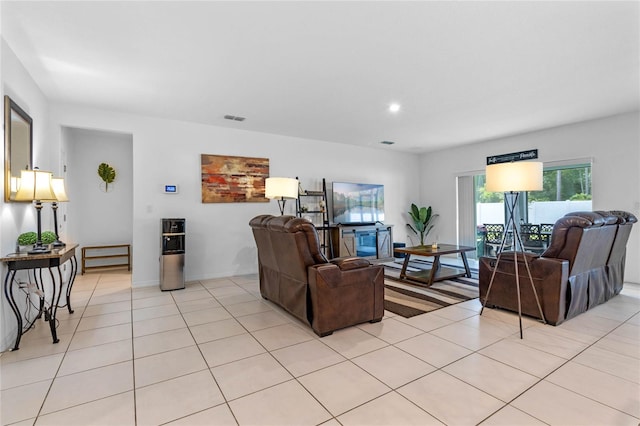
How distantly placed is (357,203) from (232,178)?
2.69 meters

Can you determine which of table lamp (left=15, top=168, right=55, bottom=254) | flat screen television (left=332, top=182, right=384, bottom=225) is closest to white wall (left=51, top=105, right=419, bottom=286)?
flat screen television (left=332, top=182, right=384, bottom=225)

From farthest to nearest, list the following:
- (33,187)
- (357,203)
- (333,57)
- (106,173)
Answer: (357,203) < (106,173) < (333,57) < (33,187)

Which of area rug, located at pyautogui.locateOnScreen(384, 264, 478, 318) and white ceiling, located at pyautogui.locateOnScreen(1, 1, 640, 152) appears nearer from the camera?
white ceiling, located at pyautogui.locateOnScreen(1, 1, 640, 152)

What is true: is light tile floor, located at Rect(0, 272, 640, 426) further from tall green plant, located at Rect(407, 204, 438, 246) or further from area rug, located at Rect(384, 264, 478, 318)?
tall green plant, located at Rect(407, 204, 438, 246)

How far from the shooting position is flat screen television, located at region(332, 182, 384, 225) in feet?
21.2

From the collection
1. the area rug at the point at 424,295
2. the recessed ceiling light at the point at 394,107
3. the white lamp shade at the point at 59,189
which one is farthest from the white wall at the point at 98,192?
the area rug at the point at 424,295

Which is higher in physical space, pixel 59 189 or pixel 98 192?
pixel 98 192

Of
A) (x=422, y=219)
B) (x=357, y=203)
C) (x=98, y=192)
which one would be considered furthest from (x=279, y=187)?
(x=422, y=219)

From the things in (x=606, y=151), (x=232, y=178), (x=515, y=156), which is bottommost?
(x=232, y=178)

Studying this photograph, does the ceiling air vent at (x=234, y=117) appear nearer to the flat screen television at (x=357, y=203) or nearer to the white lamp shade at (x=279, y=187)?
the white lamp shade at (x=279, y=187)

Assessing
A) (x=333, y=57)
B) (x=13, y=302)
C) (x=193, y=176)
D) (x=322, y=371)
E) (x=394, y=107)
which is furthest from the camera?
(x=193, y=176)

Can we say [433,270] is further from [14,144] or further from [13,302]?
[14,144]

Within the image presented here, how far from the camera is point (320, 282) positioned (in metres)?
2.76

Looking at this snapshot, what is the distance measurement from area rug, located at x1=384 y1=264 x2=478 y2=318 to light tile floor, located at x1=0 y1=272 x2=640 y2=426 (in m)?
0.31
